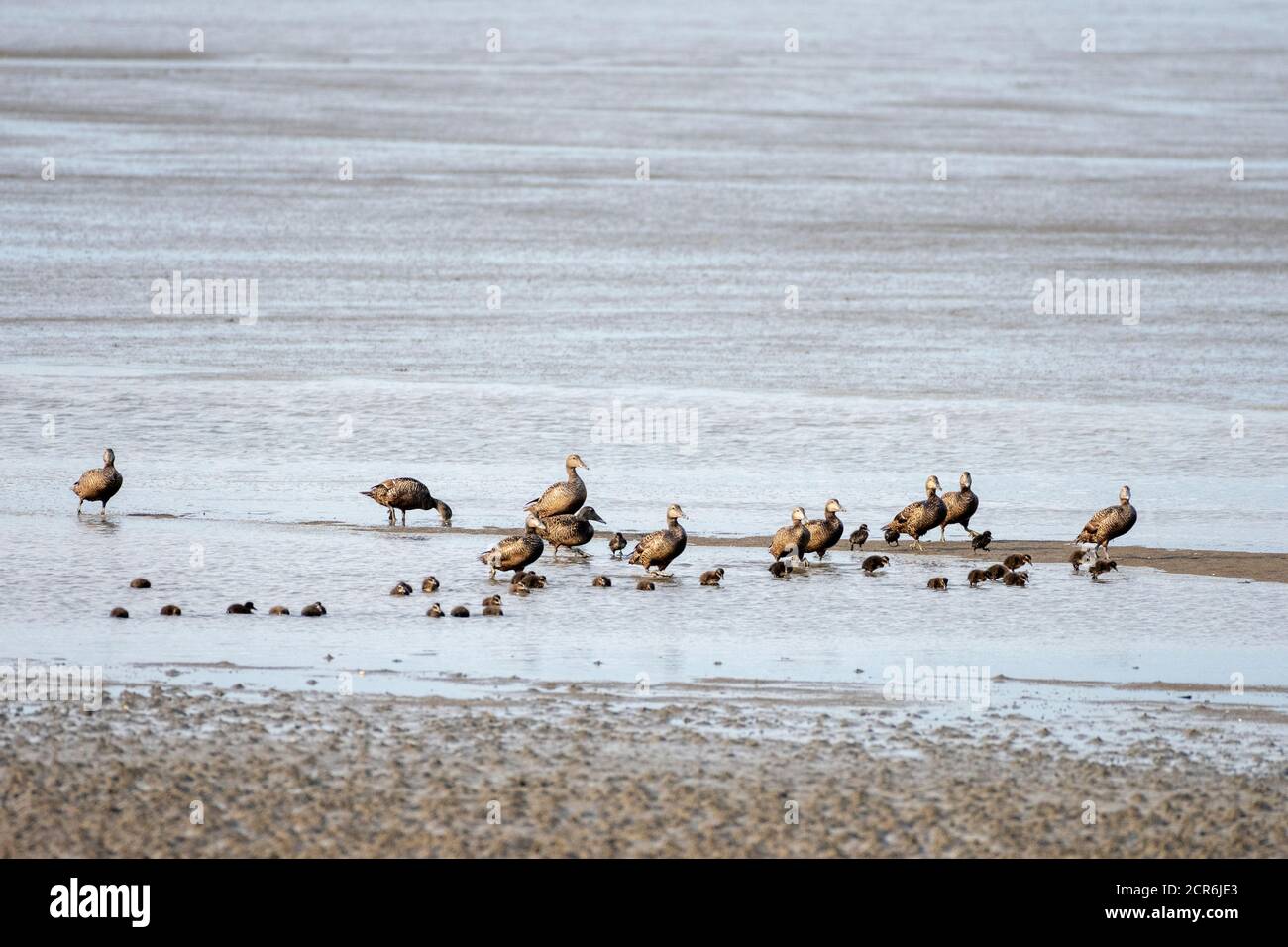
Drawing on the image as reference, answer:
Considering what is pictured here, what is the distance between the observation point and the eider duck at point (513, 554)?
17344mm

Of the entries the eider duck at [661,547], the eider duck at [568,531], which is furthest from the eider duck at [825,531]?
the eider duck at [568,531]

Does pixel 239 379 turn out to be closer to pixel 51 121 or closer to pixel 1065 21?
pixel 51 121

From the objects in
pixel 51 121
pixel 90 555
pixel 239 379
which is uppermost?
pixel 51 121

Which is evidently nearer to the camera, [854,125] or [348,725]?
[348,725]

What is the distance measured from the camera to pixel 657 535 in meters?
17.5

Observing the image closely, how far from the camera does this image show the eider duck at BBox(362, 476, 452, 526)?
63.0 ft

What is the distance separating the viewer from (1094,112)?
186 feet

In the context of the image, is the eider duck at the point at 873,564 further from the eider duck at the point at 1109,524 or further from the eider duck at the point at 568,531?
the eider duck at the point at 568,531

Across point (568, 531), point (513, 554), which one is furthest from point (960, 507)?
point (513, 554)

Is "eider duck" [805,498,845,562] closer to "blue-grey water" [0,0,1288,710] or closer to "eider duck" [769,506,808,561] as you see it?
"eider duck" [769,506,808,561]

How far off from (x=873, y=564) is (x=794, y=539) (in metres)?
0.76
